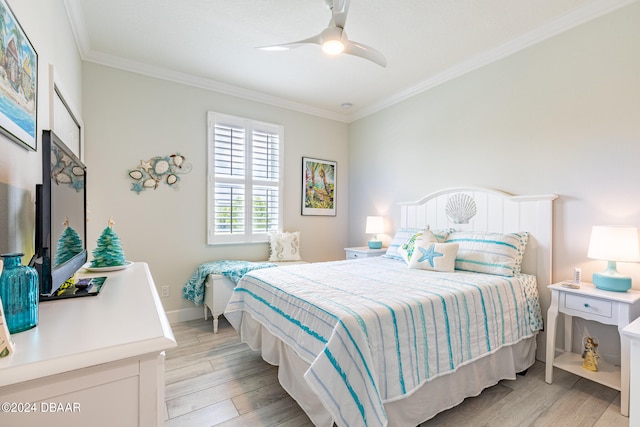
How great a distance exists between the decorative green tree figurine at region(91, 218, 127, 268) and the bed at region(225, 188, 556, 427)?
93 centimetres

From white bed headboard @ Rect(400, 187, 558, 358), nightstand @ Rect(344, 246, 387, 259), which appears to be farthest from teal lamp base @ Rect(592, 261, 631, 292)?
nightstand @ Rect(344, 246, 387, 259)

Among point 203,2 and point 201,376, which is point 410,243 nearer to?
point 201,376

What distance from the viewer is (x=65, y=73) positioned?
2.13 meters

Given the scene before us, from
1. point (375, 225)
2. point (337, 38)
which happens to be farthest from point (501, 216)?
point (337, 38)

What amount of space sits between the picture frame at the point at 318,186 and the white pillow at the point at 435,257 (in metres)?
2.02

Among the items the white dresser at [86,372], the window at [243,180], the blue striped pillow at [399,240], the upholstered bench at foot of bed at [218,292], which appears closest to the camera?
the white dresser at [86,372]

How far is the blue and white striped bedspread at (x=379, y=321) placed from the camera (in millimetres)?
1363

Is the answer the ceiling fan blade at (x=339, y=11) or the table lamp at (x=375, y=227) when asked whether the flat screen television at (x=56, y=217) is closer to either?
the ceiling fan blade at (x=339, y=11)

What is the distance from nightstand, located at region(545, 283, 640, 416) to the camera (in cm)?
182

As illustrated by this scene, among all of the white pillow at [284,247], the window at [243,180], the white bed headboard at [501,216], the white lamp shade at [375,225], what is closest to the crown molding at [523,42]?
the white bed headboard at [501,216]

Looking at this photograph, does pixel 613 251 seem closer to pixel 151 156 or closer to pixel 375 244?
pixel 375 244

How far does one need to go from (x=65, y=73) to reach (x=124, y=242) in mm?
1609

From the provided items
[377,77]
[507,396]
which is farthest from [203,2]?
[507,396]

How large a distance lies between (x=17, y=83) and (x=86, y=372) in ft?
4.00
